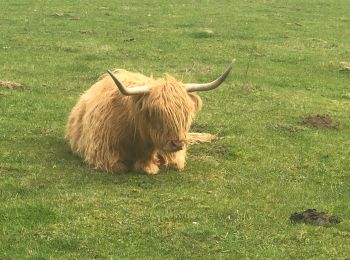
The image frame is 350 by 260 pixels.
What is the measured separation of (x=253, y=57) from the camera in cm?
1717

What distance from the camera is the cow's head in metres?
8.27

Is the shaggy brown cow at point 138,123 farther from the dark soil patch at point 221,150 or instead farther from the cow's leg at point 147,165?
the dark soil patch at point 221,150

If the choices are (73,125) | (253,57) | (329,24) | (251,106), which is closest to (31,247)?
(73,125)

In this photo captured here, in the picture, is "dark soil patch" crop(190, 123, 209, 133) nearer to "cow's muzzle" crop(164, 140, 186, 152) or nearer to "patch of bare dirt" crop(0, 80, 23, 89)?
"cow's muzzle" crop(164, 140, 186, 152)

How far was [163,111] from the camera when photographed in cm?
826

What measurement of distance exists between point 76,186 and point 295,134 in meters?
4.12

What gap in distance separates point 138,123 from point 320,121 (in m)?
4.13

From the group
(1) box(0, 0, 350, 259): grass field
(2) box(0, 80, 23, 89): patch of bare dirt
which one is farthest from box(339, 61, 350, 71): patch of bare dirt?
(2) box(0, 80, 23, 89): patch of bare dirt

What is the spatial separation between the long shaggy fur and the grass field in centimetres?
21

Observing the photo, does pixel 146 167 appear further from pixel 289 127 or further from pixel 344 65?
pixel 344 65

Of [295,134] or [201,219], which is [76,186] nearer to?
[201,219]

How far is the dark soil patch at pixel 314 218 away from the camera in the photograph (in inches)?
276

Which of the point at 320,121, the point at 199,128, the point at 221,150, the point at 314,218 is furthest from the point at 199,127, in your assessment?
the point at 314,218

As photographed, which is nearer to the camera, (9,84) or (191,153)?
(191,153)
